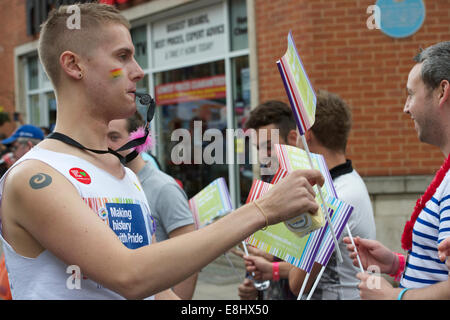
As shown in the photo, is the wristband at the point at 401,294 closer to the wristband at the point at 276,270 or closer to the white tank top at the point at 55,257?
the white tank top at the point at 55,257

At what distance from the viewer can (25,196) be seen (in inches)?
59.5

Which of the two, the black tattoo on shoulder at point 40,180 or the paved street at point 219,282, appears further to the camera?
the paved street at point 219,282

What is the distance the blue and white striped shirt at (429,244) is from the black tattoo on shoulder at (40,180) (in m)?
1.30

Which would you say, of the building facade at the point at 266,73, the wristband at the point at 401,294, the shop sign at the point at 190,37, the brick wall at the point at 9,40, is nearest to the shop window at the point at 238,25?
the building facade at the point at 266,73

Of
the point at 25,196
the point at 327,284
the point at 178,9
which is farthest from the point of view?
the point at 178,9

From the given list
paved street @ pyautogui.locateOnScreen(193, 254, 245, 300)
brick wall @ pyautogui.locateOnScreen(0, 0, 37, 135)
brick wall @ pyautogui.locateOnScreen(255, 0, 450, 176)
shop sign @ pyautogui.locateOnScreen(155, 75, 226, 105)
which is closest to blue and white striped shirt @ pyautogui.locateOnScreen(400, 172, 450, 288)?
paved street @ pyautogui.locateOnScreen(193, 254, 245, 300)

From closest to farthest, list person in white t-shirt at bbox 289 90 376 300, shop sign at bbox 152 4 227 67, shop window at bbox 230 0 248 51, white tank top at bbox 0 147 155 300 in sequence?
white tank top at bbox 0 147 155 300
person in white t-shirt at bbox 289 90 376 300
shop window at bbox 230 0 248 51
shop sign at bbox 152 4 227 67

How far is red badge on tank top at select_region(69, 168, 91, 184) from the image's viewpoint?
1634mm

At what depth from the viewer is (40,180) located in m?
1.53

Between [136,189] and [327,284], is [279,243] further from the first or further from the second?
[327,284]

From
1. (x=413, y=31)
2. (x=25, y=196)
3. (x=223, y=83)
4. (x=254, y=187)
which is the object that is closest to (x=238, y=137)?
(x=223, y=83)

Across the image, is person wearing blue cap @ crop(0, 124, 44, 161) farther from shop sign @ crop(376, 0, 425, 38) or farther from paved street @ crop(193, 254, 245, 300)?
shop sign @ crop(376, 0, 425, 38)

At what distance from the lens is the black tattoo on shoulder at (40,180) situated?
1.51 m
